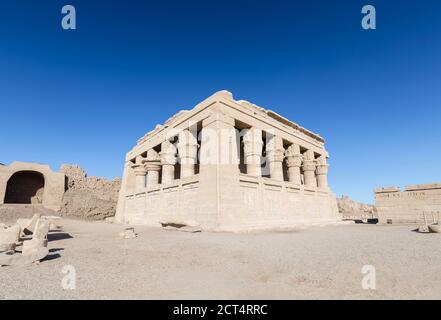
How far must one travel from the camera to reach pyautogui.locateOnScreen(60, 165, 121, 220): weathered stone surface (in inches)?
1045

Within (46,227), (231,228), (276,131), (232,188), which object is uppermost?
(276,131)

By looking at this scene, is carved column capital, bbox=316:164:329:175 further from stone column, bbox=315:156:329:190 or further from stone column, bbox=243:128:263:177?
stone column, bbox=243:128:263:177

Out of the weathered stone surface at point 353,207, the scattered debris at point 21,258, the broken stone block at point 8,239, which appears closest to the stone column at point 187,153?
the broken stone block at point 8,239

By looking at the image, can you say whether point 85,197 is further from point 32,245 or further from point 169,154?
point 32,245

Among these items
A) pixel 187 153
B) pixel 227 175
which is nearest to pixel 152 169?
pixel 187 153

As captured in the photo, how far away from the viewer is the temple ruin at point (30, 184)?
25.8m

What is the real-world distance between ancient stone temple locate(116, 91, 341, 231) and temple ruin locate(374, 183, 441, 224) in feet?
16.8

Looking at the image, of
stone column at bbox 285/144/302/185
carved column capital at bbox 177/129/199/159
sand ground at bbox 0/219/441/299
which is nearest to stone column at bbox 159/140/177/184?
carved column capital at bbox 177/129/199/159

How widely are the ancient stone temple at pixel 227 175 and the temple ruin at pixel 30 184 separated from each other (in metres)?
11.0
